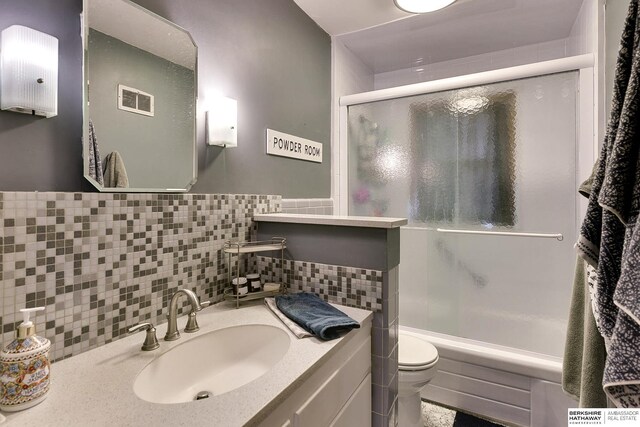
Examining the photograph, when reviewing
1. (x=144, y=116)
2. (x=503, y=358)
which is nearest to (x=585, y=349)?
(x=503, y=358)

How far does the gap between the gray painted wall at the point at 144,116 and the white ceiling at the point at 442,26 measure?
47.5 inches

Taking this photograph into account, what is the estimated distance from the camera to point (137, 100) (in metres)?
1.02

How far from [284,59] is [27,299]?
5.32 ft

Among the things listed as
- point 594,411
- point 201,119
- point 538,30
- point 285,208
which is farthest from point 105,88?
point 538,30

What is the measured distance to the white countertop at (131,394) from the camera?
58cm

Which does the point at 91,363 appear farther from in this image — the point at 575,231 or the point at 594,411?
the point at 575,231

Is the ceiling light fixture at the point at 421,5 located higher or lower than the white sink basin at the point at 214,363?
higher

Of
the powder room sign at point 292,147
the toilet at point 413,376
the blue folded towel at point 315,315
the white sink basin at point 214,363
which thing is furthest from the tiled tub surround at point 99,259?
the toilet at point 413,376

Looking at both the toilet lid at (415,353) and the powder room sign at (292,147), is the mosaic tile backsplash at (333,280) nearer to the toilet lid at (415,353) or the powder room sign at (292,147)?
the toilet lid at (415,353)

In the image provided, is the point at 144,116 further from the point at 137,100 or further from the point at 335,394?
the point at 335,394

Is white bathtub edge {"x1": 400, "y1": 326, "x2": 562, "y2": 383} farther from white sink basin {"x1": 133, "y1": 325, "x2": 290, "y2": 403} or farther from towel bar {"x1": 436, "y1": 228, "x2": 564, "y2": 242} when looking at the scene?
white sink basin {"x1": 133, "y1": 325, "x2": 290, "y2": 403}

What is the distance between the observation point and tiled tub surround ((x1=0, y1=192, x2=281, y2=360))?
0.73 meters

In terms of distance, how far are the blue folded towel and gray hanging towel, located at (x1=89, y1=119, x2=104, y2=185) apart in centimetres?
72

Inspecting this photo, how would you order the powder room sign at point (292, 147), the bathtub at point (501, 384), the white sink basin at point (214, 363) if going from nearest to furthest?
1. the white sink basin at point (214, 363)
2. the bathtub at point (501, 384)
3. the powder room sign at point (292, 147)
